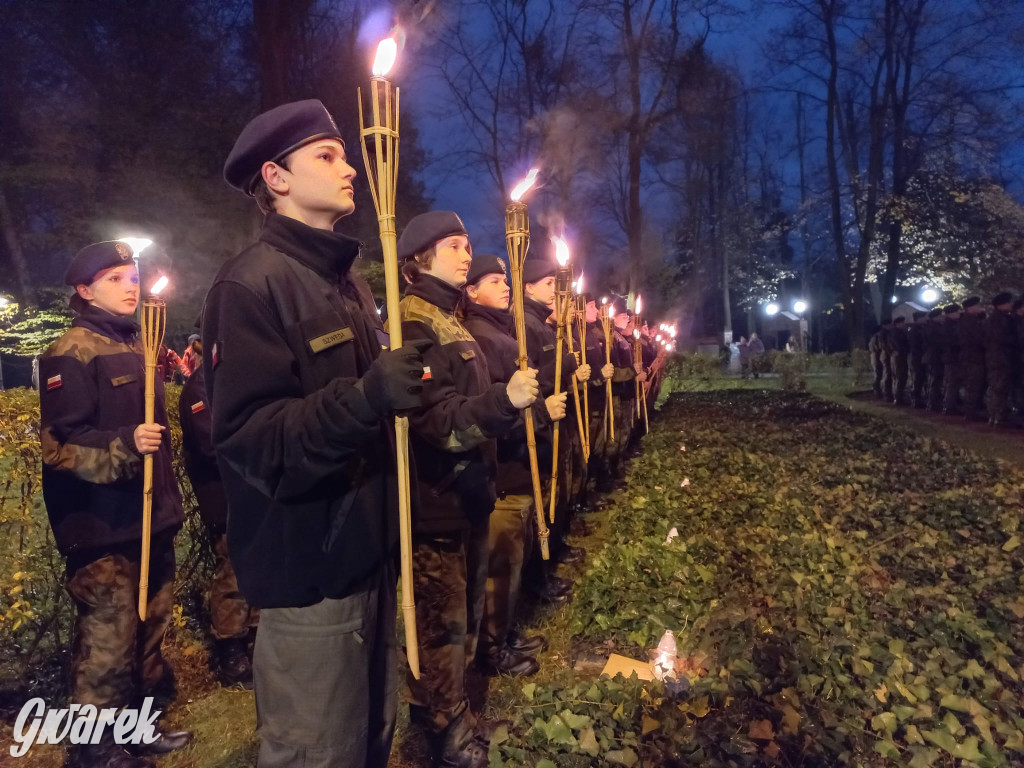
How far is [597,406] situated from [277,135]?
625 centimetres

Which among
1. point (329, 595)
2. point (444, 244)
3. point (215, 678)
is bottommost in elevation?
point (215, 678)

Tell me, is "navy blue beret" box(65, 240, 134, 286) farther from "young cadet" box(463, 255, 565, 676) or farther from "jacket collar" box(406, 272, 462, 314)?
"young cadet" box(463, 255, 565, 676)

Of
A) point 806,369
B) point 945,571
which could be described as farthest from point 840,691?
point 806,369

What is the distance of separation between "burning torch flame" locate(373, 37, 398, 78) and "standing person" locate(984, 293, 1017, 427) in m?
12.8

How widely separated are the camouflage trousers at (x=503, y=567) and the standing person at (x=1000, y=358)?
11178 millimetres

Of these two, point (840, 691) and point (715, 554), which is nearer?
point (840, 691)

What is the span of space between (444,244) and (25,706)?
318 cm

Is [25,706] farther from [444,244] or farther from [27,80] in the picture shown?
[27,80]

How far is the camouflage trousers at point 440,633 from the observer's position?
3014mm

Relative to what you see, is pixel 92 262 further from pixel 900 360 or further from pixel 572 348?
pixel 900 360

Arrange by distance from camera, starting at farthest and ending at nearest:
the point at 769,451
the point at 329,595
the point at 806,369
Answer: the point at 806,369 → the point at 769,451 → the point at 329,595

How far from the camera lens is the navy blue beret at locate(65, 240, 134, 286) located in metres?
3.33

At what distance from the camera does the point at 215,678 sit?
169 inches

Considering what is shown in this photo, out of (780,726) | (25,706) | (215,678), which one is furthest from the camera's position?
(215,678)
